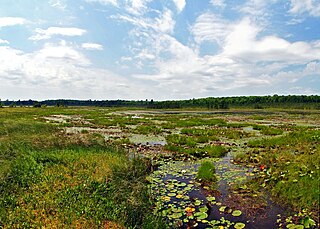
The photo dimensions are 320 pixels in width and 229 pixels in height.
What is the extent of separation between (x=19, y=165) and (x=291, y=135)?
17582 mm

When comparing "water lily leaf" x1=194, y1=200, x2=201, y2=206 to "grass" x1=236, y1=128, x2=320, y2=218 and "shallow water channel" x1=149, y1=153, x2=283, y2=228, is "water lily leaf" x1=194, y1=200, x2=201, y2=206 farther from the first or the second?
"grass" x1=236, y1=128, x2=320, y2=218

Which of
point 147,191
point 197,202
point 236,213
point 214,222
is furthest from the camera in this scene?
point 147,191

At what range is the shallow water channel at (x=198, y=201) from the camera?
7.31 metres

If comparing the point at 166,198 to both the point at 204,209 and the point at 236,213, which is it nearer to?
the point at 204,209

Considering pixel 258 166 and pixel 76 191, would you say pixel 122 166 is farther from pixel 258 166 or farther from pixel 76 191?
pixel 258 166

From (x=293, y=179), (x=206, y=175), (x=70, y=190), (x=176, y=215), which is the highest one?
(x=293, y=179)

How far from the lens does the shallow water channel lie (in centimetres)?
731

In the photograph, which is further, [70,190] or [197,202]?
[197,202]

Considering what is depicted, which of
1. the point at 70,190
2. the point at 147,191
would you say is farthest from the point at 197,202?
the point at 70,190

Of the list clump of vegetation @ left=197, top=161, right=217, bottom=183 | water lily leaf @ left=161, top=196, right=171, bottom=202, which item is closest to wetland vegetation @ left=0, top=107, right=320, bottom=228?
clump of vegetation @ left=197, top=161, right=217, bottom=183

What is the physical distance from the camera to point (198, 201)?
8.75 metres

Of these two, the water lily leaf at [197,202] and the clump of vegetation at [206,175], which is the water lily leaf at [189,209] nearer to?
the water lily leaf at [197,202]

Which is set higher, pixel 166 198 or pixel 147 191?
pixel 147 191

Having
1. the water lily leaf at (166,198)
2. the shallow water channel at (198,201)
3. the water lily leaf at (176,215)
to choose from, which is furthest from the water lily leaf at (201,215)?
the water lily leaf at (166,198)
